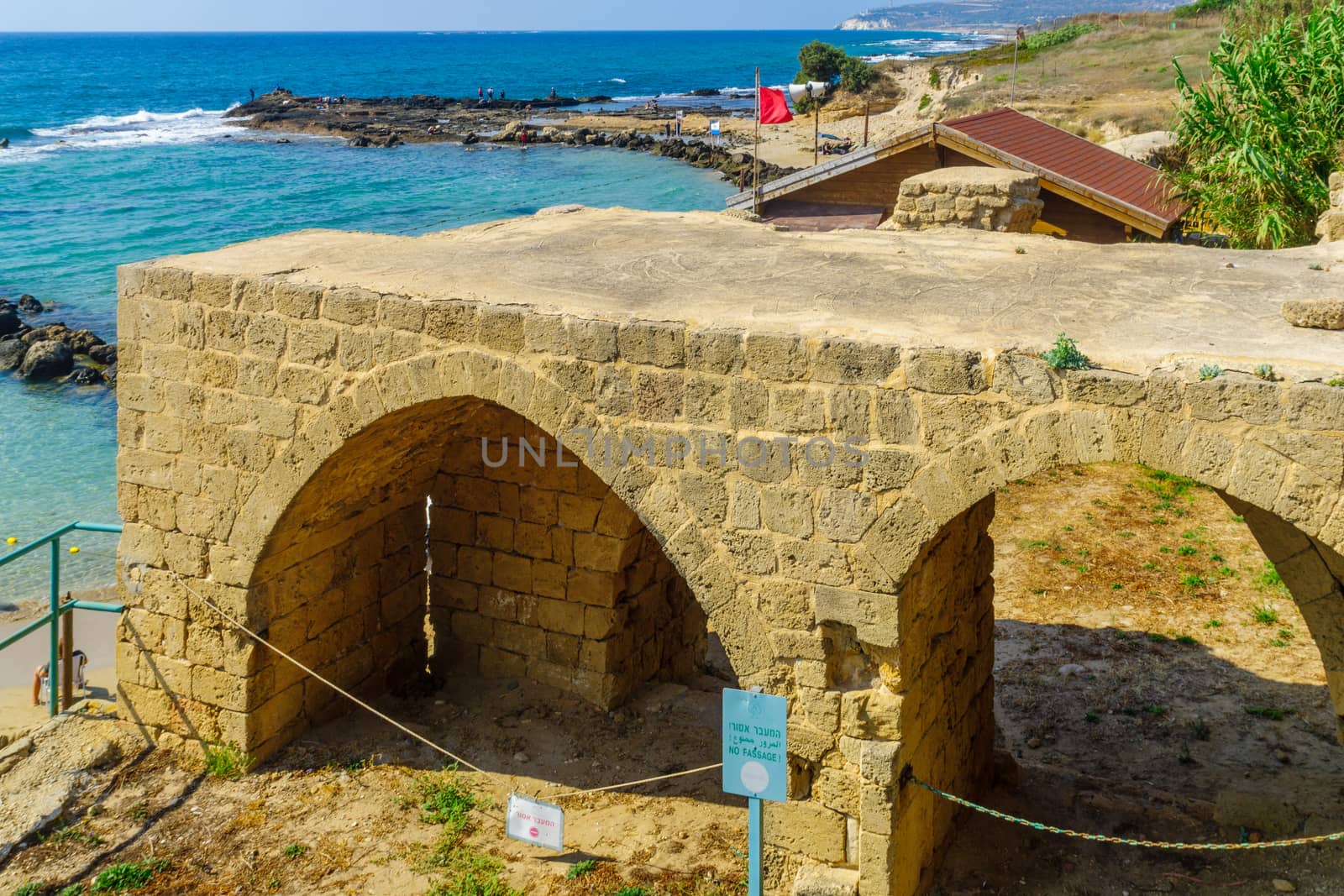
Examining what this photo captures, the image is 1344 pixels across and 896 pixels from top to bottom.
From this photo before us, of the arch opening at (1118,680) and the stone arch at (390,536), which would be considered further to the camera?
the arch opening at (1118,680)

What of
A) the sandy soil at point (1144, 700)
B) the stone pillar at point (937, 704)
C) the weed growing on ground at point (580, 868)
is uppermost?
the stone pillar at point (937, 704)

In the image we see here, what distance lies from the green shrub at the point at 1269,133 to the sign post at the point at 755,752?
662 cm

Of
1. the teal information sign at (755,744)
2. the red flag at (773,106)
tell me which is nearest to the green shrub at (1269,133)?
the teal information sign at (755,744)

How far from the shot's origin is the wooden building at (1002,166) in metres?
12.0

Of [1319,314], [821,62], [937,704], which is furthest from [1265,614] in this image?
[821,62]

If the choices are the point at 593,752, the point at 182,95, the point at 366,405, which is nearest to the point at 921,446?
the point at 366,405

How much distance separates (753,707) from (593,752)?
295cm

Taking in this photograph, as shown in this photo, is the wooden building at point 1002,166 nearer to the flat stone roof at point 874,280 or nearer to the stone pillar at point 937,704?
the flat stone roof at point 874,280

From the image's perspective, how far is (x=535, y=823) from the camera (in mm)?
6328

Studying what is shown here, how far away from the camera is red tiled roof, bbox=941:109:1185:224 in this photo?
1224 cm

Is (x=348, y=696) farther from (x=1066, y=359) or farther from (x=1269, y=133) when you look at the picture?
(x=1269, y=133)

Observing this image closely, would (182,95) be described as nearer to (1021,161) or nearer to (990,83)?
(990,83)

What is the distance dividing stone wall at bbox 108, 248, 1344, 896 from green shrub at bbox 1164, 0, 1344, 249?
5.06 metres

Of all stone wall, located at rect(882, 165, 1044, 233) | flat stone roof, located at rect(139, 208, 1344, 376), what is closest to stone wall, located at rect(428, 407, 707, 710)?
flat stone roof, located at rect(139, 208, 1344, 376)
